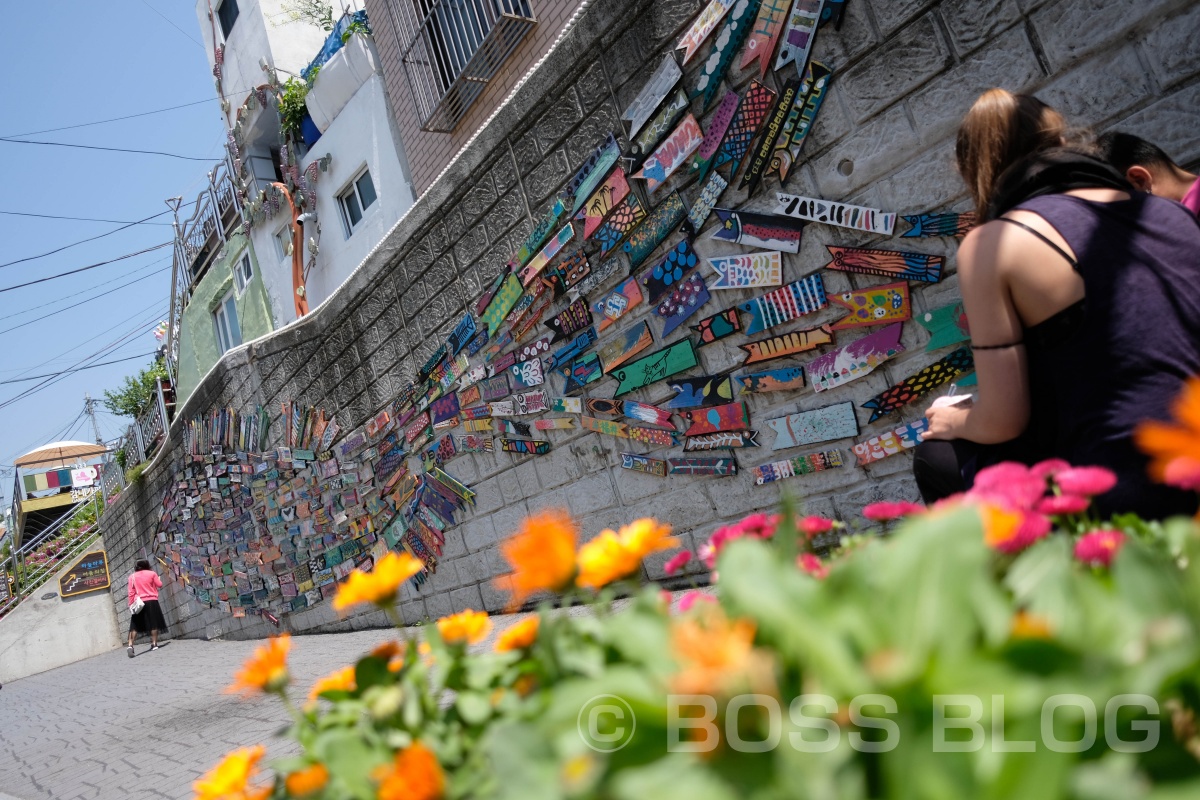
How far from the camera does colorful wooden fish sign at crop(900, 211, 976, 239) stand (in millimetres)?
3301

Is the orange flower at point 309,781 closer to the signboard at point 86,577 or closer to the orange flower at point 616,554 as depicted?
the orange flower at point 616,554

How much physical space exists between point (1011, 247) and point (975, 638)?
143 cm

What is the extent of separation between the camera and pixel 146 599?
14883 mm

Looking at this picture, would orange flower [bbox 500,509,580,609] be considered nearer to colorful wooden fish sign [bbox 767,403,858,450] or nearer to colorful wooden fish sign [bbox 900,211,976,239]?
colorful wooden fish sign [bbox 900,211,976,239]

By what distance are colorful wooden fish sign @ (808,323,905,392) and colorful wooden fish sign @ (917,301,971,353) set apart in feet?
0.41

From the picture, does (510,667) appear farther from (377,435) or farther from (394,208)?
(394,208)

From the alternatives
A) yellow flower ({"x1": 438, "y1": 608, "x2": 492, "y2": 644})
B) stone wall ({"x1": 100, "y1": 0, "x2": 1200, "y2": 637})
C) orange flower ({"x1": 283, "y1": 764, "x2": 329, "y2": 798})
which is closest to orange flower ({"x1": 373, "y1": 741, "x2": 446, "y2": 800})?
orange flower ({"x1": 283, "y1": 764, "x2": 329, "y2": 798})

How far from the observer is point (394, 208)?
38.0 feet

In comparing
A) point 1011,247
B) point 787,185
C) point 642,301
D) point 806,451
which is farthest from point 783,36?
point 1011,247

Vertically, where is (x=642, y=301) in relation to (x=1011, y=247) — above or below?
above

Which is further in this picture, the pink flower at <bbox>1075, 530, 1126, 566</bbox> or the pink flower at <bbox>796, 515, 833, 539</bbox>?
the pink flower at <bbox>796, 515, 833, 539</bbox>

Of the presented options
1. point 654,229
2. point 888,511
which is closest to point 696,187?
point 654,229

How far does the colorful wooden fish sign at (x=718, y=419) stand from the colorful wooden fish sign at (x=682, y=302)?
49 centimetres

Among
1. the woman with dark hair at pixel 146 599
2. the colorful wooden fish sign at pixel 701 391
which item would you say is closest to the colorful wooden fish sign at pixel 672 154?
the colorful wooden fish sign at pixel 701 391
